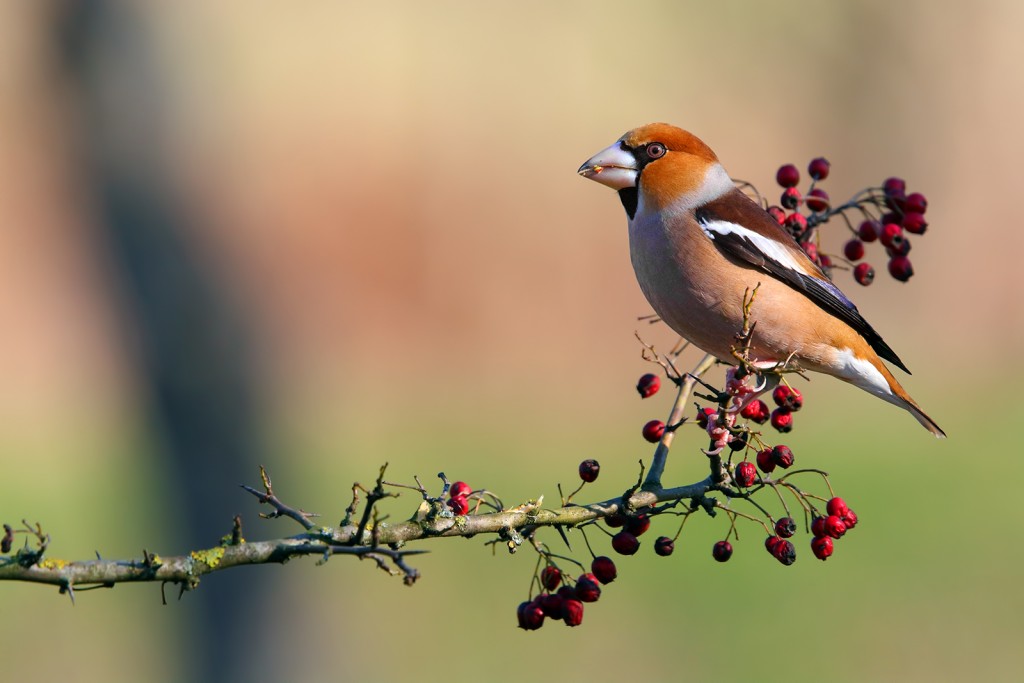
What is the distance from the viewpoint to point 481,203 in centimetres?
1474

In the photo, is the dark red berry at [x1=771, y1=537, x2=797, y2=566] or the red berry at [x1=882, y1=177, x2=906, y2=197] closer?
the dark red berry at [x1=771, y1=537, x2=797, y2=566]

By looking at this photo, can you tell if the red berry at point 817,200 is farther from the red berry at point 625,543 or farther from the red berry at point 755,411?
the red berry at point 625,543

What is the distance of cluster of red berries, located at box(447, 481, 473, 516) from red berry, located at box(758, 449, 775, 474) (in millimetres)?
797

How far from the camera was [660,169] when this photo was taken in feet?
13.8

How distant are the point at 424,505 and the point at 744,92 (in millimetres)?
14356

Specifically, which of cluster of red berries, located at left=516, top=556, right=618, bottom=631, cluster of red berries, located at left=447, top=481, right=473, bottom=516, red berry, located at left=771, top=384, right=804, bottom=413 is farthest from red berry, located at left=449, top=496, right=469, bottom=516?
red berry, located at left=771, top=384, right=804, bottom=413

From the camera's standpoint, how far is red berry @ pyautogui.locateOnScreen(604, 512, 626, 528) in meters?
2.71

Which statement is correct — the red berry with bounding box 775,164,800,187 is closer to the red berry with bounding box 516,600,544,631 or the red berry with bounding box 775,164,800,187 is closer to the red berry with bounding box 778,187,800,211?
the red berry with bounding box 778,187,800,211

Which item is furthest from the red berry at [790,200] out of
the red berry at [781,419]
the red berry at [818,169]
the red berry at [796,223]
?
the red berry at [781,419]

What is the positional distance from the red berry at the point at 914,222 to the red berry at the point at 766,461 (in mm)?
1269

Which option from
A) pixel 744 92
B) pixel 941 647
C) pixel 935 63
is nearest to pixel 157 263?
pixel 941 647

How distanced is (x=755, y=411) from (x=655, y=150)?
129 cm

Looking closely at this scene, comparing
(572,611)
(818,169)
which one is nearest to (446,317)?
(818,169)

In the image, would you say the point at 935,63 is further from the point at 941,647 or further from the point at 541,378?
the point at 941,647
